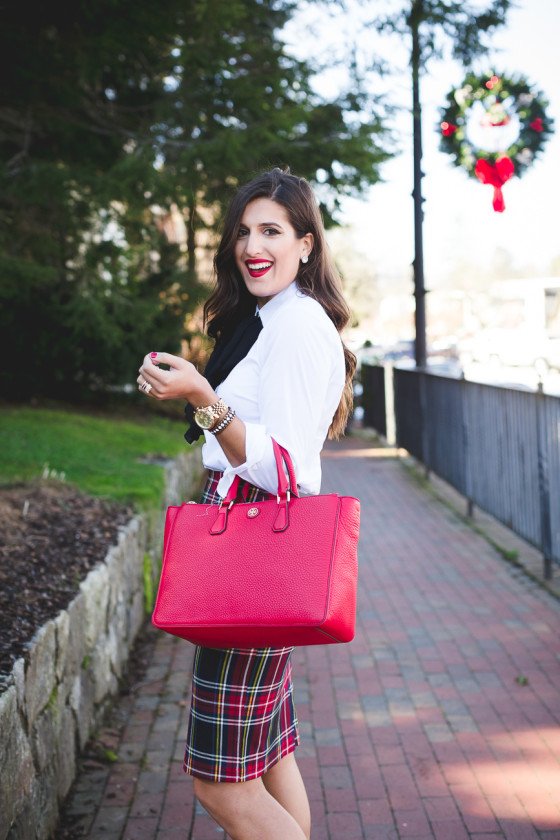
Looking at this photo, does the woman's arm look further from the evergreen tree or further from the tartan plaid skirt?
the evergreen tree

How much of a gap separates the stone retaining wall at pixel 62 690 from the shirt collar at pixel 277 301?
1.30m

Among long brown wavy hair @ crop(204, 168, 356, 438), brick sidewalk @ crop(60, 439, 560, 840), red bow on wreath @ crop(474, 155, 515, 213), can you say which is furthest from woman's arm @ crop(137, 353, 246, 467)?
red bow on wreath @ crop(474, 155, 515, 213)

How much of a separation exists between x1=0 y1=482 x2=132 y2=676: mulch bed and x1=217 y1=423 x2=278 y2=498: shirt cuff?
122 cm

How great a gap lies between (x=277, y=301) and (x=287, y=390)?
327mm

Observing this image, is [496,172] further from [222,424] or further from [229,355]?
[222,424]

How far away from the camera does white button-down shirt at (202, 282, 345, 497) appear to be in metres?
1.80

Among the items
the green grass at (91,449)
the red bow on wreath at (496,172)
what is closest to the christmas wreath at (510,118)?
the red bow on wreath at (496,172)

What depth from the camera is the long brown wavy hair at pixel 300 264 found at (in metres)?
2.08

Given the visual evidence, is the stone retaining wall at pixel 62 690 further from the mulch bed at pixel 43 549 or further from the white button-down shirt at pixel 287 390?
the white button-down shirt at pixel 287 390

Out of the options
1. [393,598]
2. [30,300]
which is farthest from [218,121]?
[393,598]

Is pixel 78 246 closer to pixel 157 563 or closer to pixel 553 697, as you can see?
pixel 157 563

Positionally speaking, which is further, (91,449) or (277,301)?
(91,449)

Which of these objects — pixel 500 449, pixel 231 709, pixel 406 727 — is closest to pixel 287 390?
pixel 231 709

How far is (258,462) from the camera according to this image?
70.1 inches
